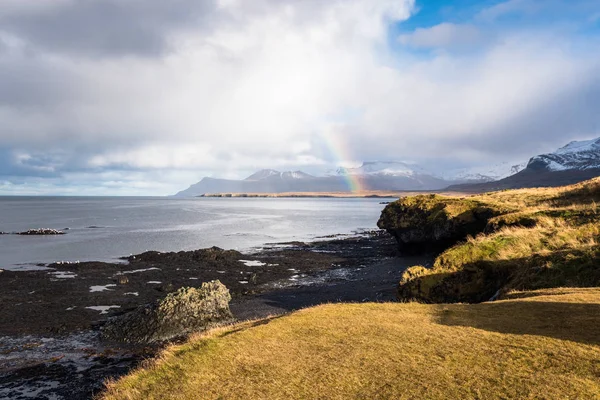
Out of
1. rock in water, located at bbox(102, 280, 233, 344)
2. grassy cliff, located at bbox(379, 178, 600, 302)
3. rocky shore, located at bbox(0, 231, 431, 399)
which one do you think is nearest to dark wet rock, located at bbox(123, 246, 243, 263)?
rocky shore, located at bbox(0, 231, 431, 399)

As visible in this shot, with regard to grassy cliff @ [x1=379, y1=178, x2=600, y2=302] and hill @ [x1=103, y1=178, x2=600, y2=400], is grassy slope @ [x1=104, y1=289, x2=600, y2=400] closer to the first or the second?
hill @ [x1=103, y1=178, x2=600, y2=400]

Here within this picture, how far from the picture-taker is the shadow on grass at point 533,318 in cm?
1106

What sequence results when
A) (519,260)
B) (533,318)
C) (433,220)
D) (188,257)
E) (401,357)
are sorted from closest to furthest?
(401,357)
(533,318)
(519,260)
(433,220)
(188,257)

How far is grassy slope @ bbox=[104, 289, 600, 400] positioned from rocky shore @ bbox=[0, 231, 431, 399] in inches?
367

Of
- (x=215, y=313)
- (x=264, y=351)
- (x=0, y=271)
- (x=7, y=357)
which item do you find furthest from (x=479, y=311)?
(x=0, y=271)

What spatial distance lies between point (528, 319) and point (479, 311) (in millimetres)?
1822

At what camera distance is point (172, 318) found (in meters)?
25.9

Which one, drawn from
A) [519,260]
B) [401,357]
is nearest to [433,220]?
[519,260]

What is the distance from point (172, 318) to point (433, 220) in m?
33.5

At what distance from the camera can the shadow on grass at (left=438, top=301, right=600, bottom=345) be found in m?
11.1

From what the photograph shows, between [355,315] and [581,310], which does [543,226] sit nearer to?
[581,310]

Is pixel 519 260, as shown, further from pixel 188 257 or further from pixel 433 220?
pixel 188 257

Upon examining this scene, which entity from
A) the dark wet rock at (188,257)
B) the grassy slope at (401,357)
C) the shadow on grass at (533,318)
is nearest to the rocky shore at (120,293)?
the dark wet rock at (188,257)

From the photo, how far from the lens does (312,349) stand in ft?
38.8
